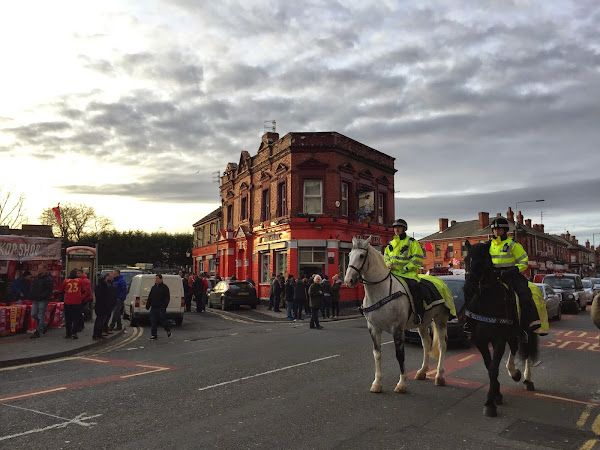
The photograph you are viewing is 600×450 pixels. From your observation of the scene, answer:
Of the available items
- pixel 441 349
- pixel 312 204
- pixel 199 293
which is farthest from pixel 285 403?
pixel 312 204

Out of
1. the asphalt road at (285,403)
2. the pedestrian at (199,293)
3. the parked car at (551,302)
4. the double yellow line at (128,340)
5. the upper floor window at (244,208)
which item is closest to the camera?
the asphalt road at (285,403)

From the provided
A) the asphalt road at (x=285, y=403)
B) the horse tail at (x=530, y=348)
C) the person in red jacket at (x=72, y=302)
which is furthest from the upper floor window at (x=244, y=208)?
the horse tail at (x=530, y=348)

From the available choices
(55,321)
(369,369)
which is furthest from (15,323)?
(369,369)

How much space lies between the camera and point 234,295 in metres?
24.7

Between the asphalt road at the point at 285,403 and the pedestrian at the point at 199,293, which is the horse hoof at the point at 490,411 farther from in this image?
the pedestrian at the point at 199,293

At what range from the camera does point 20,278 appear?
15.3 m

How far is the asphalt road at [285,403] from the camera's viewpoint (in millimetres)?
4797

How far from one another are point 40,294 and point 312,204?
17209mm

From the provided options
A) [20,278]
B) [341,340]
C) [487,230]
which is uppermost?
[487,230]

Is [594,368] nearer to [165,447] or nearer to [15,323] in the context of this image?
[165,447]

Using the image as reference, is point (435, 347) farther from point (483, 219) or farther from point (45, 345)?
point (483, 219)

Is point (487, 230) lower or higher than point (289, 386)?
higher

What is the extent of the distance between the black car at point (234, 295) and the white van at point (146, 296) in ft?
23.0

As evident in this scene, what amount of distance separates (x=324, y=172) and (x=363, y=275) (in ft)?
68.4
